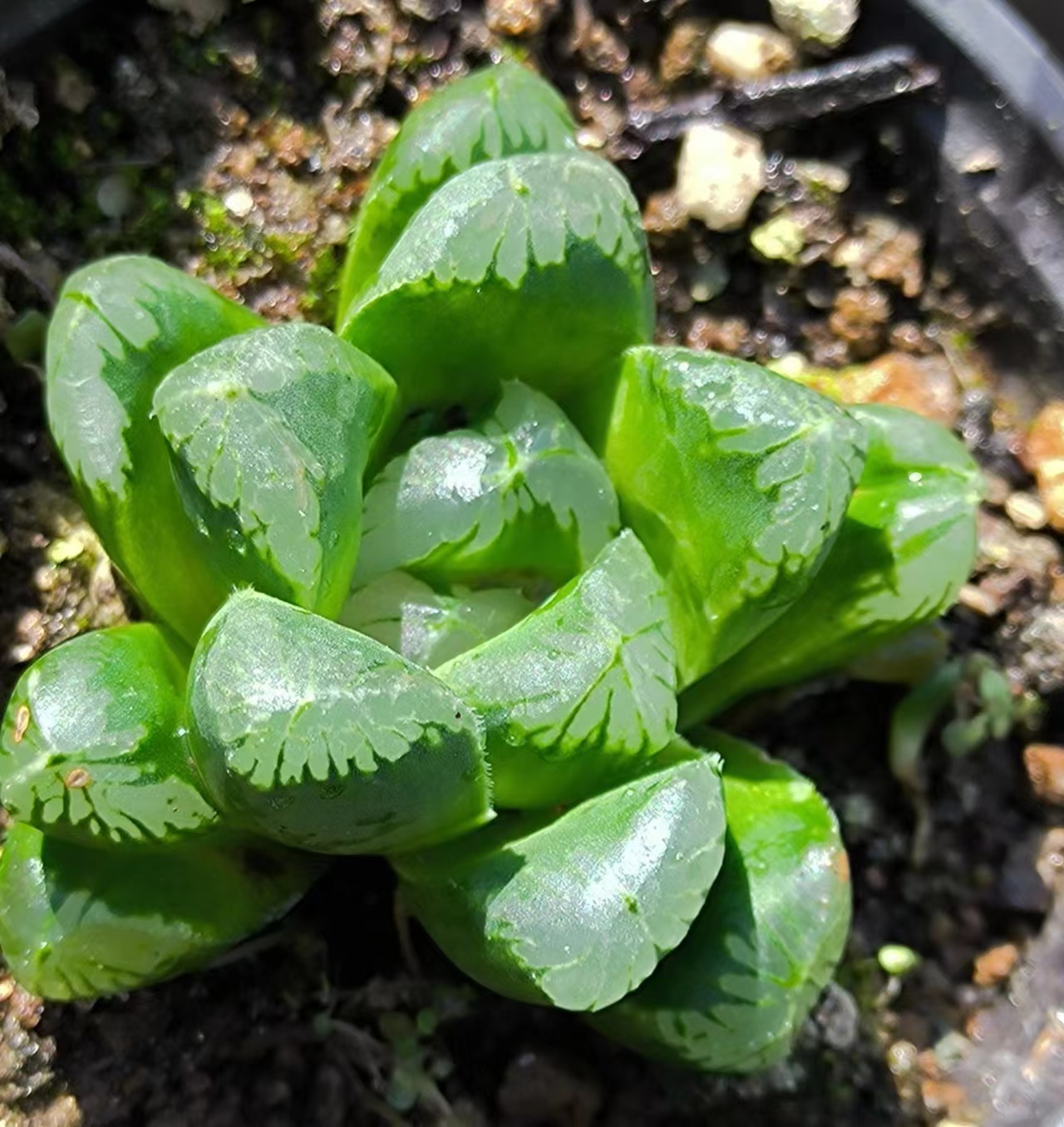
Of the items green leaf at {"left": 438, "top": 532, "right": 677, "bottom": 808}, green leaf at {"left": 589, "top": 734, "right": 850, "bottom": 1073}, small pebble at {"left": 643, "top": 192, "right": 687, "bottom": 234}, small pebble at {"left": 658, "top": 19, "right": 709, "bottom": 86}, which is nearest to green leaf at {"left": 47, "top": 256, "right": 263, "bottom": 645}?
green leaf at {"left": 438, "top": 532, "right": 677, "bottom": 808}

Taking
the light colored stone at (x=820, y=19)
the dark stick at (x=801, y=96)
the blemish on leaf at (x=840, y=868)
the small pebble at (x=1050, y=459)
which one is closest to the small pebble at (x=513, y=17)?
the dark stick at (x=801, y=96)

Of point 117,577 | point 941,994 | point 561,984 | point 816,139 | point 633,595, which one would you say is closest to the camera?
point 561,984

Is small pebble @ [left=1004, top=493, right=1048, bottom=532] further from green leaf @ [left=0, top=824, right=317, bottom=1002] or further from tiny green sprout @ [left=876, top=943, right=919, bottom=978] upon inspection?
green leaf @ [left=0, top=824, right=317, bottom=1002]

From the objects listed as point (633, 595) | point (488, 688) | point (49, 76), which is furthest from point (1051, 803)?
point (49, 76)

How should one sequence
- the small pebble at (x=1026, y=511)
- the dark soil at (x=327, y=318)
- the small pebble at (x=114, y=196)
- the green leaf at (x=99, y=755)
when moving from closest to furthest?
the green leaf at (x=99, y=755) < the dark soil at (x=327, y=318) < the small pebble at (x=114, y=196) < the small pebble at (x=1026, y=511)

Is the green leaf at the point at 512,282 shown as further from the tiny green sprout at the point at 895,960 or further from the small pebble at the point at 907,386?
the tiny green sprout at the point at 895,960

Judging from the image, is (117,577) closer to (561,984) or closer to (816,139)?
(561,984)
